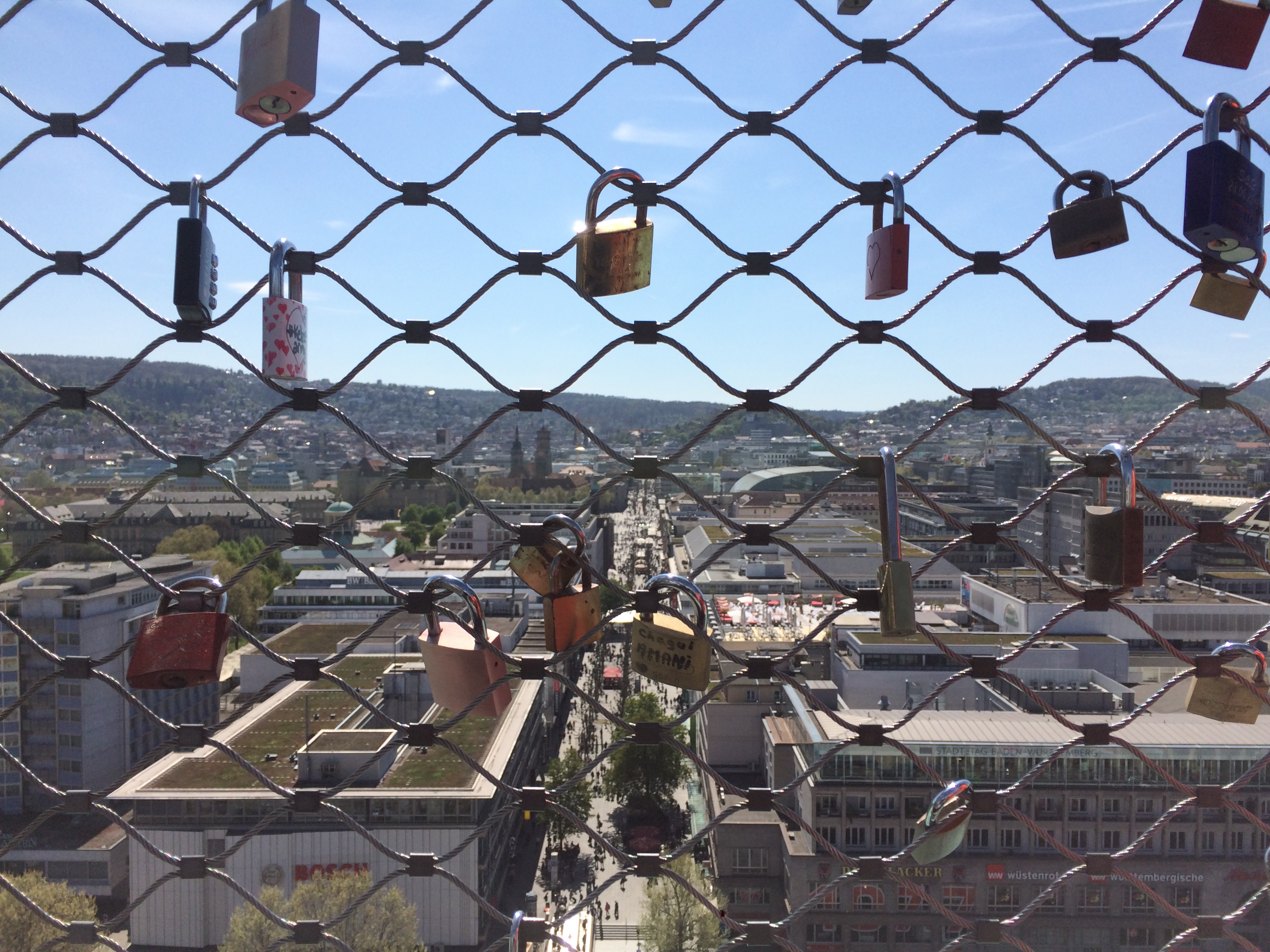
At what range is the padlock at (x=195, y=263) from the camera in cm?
89

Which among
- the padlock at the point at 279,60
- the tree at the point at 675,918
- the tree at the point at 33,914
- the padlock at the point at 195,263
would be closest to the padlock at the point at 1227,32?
the padlock at the point at 279,60

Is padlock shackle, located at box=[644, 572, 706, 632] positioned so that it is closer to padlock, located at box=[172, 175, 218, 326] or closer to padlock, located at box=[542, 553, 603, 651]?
padlock, located at box=[542, 553, 603, 651]

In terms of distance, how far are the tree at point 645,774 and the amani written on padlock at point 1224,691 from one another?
8655 millimetres

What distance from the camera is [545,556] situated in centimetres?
88

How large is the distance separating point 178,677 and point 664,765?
9.54m

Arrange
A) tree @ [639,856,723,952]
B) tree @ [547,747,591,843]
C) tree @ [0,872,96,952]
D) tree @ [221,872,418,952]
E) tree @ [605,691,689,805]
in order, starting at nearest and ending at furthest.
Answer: tree @ [0,872,96,952], tree @ [221,872,418,952], tree @ [639,856,723,952], tree @ [547,747,591,843], tree @ [605,691,689,805]

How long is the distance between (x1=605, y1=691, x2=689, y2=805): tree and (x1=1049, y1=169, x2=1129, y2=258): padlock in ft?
28.9

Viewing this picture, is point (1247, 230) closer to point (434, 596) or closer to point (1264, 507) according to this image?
point (1264, 507)

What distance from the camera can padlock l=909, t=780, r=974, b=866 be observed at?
90 cm

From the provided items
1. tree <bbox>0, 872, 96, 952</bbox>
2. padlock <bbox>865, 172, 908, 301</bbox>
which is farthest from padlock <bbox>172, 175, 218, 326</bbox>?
tree <bbox>0, 872, 96, 952</bbox>

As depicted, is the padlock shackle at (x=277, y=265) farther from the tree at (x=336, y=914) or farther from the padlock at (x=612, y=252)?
the tree at (x=336, y=914)

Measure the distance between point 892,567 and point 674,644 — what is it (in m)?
0.23

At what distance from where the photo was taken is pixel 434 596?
90 centimetres

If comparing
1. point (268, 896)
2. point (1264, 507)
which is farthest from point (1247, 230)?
point (268, 896)
